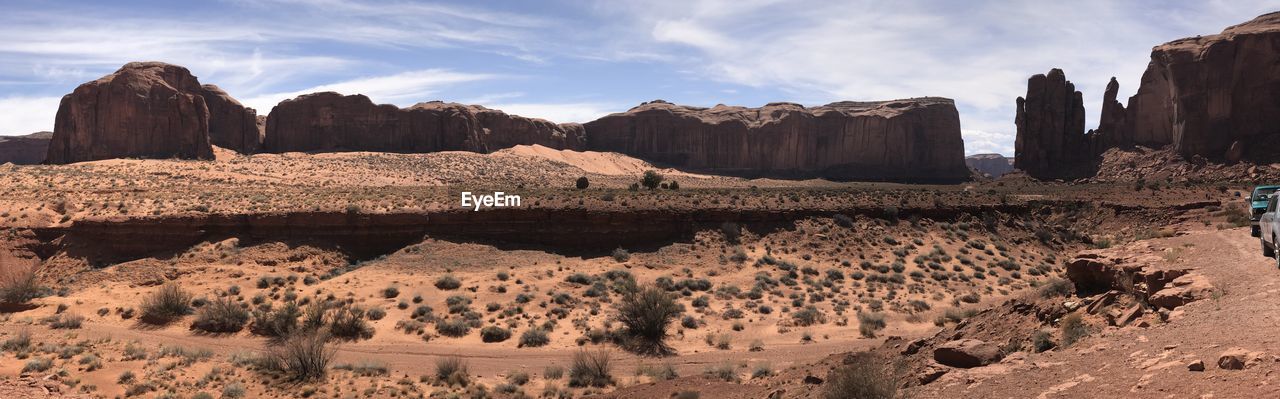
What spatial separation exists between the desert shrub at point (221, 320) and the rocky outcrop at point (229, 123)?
69650 millimetres

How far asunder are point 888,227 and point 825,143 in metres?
70.8

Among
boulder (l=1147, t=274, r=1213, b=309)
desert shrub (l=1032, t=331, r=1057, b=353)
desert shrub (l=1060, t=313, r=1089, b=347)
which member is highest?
boulder (l=1147, t=274, r=1213, b=309)

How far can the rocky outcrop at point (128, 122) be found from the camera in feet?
243

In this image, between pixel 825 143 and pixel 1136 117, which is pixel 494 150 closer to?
pixel 825 143

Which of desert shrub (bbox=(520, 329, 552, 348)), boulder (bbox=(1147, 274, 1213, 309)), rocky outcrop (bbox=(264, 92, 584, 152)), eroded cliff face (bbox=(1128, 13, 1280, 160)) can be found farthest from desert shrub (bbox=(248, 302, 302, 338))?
eroded cliff face (bbox=(1128, 13, 1280, 160))

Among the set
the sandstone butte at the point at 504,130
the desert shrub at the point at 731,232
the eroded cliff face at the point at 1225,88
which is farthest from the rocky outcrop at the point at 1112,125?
the desert shrub at the point at 731,232

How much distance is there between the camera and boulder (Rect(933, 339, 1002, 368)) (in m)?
10.0

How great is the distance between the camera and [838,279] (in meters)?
32.5

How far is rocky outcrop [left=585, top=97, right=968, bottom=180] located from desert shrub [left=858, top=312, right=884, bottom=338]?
79.1 metres

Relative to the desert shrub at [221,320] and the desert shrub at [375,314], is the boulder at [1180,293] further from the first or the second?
the desert shrub at [221,320]

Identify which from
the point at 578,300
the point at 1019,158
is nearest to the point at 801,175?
the point at 1019,158

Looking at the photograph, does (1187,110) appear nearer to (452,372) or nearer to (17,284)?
(452,372)

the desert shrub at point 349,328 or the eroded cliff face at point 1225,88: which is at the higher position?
the eroded cliff face at point 1225,88

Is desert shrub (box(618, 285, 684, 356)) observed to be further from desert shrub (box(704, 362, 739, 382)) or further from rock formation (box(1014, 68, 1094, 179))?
rock formation (box(1014, 68, 1094, 179))
